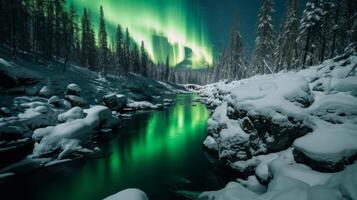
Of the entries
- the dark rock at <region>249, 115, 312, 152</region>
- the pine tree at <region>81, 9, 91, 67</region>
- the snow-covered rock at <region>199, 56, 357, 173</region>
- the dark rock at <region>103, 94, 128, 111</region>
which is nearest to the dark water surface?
the snow-covered rock at <region>199, 56, 357, 173</region>

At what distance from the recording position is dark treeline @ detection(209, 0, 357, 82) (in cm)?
2648

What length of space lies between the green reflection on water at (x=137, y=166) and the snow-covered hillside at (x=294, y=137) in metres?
4.00

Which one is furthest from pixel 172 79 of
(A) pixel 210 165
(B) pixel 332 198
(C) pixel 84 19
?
(B) pixel 332 198

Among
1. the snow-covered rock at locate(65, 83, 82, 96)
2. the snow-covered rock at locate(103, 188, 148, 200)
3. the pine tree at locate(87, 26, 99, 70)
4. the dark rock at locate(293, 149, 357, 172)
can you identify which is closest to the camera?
the snow-covered rock at locate(103, 188, 148, 200)

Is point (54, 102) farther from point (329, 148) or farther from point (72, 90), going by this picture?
point (329, 148)

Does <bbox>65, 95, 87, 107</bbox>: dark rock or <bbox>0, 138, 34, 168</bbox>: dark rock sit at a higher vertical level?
<bbox>65, 95, 87, 107</bbox>: dark rock

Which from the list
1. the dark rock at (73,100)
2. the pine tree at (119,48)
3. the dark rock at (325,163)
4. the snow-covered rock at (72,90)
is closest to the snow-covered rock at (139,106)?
the snow-covered rock at (72,90)

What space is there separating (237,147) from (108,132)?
16.9 m

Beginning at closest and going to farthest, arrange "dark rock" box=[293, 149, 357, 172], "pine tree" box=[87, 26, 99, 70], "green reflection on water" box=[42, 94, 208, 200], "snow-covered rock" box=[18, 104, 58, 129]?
1. "dark rock" box=[293, 149, 357, 172]
2. "green reflection on water" box=[42, 94, 208, 200]
3. "snow-covered rock" box=[18, 104, 58, 129]
4. "pine tree" box=[87, 26, 99, 70]

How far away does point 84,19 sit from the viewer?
57.5 metres

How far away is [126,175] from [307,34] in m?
32.3

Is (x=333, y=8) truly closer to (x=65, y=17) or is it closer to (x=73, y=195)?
(x=73, y=195)

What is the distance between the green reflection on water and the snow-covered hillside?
400 centimetres

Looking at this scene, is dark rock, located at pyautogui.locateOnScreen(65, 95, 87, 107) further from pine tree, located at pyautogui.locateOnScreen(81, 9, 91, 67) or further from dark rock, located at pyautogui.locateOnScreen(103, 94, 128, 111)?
pine tree, located at pyautogui.locateOnScreen(81, 9, 91, 67)
